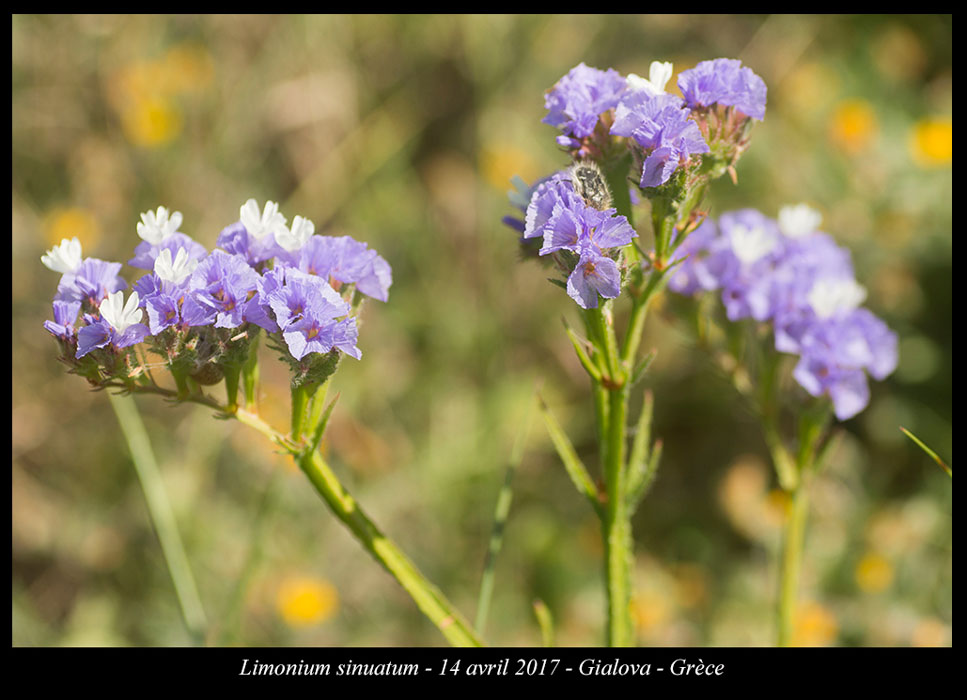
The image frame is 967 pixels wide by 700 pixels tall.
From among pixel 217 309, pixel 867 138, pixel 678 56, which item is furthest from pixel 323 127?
pixel 217 309

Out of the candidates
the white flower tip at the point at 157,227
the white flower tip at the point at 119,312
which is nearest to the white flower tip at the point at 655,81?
the white flower tip at the point at 157,227

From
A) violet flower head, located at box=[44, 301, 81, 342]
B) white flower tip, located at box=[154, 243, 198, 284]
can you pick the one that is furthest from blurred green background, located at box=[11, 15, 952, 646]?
white flower tip, located at box=[154, 243, 198, 284]

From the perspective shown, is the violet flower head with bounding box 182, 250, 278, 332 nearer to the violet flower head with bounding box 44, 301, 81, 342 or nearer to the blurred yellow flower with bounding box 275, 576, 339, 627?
the violet flower head with bounding box 44, 301, 81, 342

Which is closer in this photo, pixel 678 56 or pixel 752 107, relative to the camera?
pixel 752 107

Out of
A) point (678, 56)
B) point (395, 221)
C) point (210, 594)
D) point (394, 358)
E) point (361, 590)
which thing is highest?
point (678, 56)
